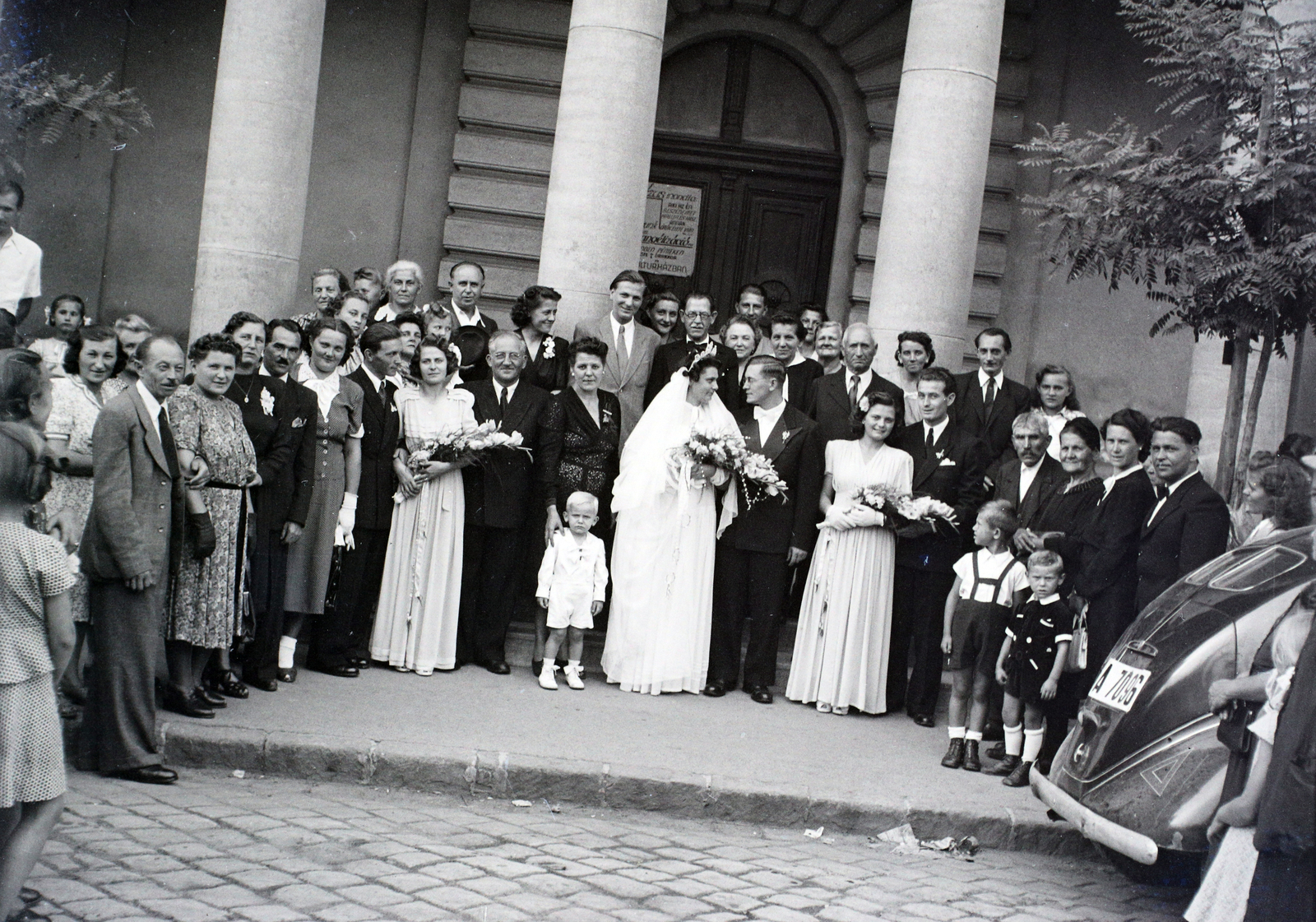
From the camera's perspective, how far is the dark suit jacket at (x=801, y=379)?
9.91 metres

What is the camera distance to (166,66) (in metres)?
14.3

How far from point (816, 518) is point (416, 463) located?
108 inches

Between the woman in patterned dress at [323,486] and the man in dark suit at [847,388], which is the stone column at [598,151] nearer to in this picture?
the man in dark suit at [847,388]

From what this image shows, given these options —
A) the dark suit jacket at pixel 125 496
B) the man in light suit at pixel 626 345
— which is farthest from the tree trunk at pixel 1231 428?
the dark suit jacket at pixel 125 496

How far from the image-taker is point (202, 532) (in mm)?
6859

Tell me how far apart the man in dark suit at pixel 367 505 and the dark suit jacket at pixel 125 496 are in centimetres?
201

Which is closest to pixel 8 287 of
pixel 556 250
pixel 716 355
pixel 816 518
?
pixel 556 250

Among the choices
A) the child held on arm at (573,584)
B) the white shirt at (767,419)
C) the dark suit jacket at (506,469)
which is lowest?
the child held on arm at (573,584)

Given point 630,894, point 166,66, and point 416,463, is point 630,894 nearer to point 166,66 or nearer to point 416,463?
point 416,463

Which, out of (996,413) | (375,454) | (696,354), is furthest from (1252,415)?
(375,454)

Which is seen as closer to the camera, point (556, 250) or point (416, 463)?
point (416, 463)

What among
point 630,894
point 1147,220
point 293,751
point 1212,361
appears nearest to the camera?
point 630,894

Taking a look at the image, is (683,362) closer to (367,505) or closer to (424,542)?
(424,542)

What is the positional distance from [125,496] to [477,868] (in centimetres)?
239
